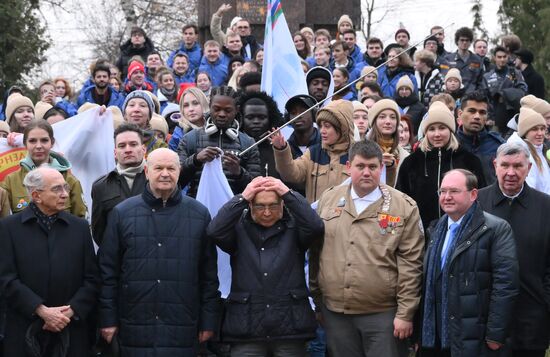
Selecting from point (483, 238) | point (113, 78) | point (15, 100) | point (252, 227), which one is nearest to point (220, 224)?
point (252, 227)

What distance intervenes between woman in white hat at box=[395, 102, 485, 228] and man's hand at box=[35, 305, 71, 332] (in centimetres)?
312

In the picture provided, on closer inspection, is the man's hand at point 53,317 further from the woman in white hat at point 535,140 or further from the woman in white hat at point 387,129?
the woman in white hat at point 535,140

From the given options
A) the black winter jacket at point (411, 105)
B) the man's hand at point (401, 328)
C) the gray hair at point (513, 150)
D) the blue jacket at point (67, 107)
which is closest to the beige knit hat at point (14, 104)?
the blue jacket at point (67, 107)

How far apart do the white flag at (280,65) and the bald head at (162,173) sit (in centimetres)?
371

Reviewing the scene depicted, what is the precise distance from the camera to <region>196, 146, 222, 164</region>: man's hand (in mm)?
8547

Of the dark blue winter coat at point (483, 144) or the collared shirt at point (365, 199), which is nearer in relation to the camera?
the collared shirt at point (365, 199)

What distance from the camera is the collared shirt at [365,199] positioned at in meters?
7.91

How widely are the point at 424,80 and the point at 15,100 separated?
707 cm

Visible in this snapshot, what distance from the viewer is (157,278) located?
25.2 ft

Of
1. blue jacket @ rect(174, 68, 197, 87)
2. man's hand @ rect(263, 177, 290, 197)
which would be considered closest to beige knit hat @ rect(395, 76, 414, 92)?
blue jacket @ rect(174, 68, 197, 87)

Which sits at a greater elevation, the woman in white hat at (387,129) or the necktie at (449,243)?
the woman in white hat at (387,129)

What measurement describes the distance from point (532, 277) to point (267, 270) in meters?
1.91

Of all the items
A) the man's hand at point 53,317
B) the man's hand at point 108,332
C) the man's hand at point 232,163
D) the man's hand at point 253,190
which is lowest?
the man's hand at point 108,332

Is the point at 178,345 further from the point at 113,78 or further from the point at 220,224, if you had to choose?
the point at 113,78
